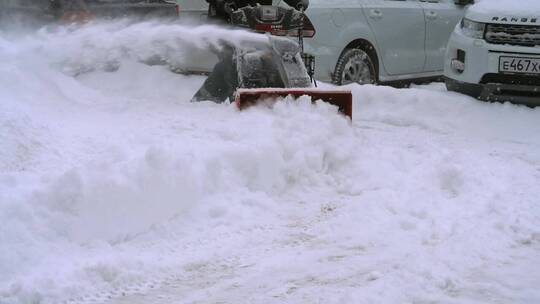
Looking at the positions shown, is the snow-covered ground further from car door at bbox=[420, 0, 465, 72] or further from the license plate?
car door at bbox=[420, 0, 465, 72]

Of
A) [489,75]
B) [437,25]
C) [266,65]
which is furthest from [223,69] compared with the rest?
[437,25]

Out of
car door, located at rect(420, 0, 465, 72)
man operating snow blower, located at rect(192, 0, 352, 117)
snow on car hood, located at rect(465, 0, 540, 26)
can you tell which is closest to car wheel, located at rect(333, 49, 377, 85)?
car door, located at rect(420, 0, 465, 72)

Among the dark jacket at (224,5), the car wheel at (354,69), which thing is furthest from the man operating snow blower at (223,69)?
the car wheel at (354,69)

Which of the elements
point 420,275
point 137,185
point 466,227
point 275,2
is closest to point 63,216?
point 137,185

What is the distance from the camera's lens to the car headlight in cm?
794

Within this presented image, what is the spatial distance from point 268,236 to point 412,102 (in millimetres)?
4025

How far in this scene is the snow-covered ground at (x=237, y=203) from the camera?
3.67 metres

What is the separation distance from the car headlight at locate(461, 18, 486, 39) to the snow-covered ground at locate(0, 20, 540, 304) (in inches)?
60.8

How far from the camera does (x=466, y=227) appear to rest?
4.48 m

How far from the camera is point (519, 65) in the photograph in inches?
299

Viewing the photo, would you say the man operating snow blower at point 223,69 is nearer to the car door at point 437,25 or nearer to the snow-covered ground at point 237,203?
the snow-covered ground at point 237,203

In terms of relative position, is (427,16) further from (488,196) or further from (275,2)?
(488,196)

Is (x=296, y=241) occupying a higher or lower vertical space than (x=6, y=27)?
lower

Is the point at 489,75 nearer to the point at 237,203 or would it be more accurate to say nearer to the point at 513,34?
the point at 513,34
